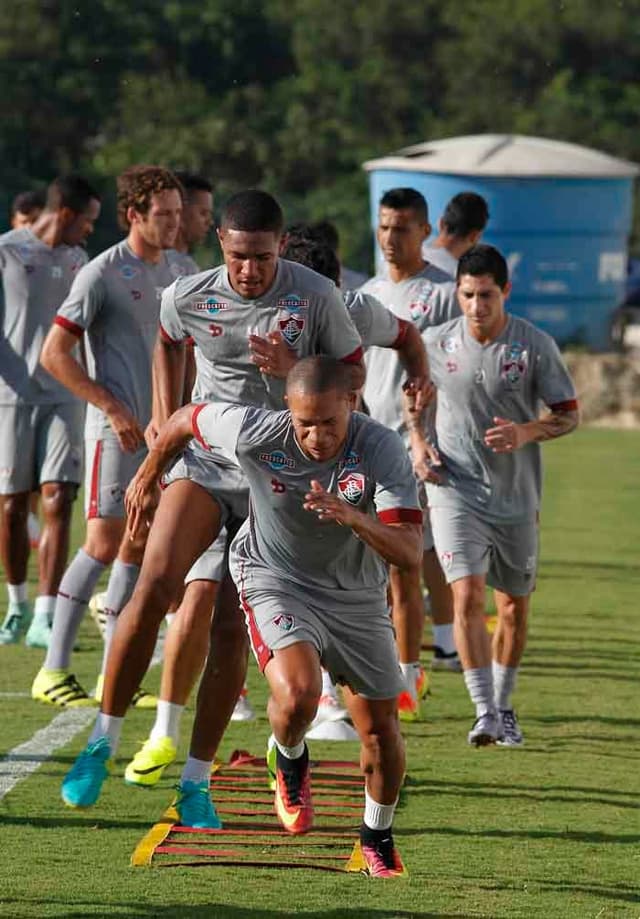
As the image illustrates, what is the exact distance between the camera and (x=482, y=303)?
26.1ft

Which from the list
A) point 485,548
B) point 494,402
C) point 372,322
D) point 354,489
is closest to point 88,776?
point 354,489

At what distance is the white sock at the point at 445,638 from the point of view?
9.80m

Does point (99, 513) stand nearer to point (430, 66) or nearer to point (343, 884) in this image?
point (343, 884)

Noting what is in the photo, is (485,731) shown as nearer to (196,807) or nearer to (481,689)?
(481,689)

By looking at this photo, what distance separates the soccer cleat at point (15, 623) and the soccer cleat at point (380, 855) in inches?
187

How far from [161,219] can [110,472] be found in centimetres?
113

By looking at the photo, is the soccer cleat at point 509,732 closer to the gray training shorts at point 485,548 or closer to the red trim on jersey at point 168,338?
the gray training shorts at point 485,548

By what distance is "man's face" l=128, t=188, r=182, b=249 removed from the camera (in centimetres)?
790

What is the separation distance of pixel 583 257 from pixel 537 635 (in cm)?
2118

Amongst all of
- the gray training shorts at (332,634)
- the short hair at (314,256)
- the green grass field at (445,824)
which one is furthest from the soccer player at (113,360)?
the gray training shorts at (332,634)

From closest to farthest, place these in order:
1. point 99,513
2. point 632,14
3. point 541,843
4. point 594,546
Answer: point 541,843, point 99,513, point 594,546, point 632,14

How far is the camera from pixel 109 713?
247 inches

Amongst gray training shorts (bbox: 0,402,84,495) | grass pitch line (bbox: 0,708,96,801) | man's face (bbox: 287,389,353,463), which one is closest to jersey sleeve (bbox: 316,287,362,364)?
man's face (bbox: 287,389,353,463)

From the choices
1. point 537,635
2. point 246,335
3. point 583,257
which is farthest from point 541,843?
point 583,257
